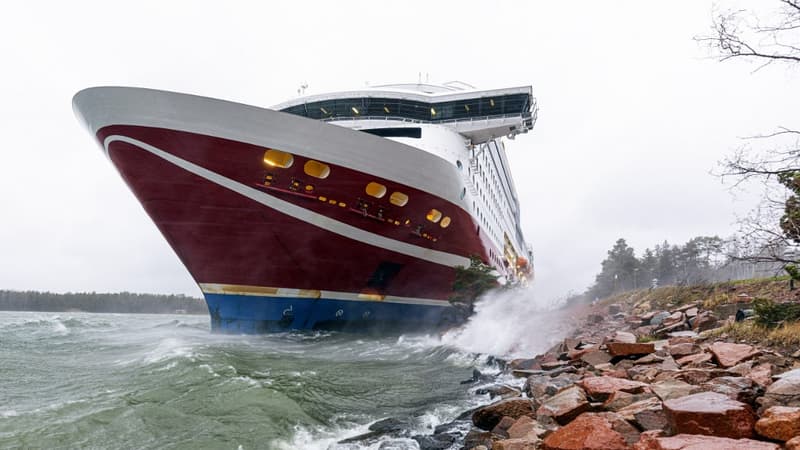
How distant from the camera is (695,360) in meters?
5.50

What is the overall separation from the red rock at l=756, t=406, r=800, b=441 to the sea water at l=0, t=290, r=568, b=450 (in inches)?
136

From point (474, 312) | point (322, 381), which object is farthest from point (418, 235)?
point (322, 381)

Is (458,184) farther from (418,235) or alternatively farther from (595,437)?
(595,437)

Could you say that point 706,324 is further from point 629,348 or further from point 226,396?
point 226,396

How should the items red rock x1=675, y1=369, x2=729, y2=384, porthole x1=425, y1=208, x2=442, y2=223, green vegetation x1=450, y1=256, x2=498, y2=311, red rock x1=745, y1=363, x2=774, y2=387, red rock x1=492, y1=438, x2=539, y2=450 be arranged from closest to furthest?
red rock x1=492, y1=438, x2=539, y2=450 → red rock x1=745, y1=363, x2=774, y2=387 → red rock x1=675, y1=369, x2=729, y2=384 → porthole x1=425, y1=208, x2=442, y2=223 → green vegetation x1=450, y1=256, x2=498, y2=311

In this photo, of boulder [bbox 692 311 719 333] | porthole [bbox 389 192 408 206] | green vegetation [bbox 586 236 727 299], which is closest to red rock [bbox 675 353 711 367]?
boulder [bbox 692 311 719 333]

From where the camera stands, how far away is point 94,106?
12.1 meters

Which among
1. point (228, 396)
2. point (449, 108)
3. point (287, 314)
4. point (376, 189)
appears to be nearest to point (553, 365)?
point (228, 396)

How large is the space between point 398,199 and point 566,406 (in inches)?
427

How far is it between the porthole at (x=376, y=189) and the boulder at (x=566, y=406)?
9939 millimetres

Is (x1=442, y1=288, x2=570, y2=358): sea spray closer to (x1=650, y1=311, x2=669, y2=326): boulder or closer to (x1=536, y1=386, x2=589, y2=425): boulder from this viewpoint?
(x1=650, y1=311, x2=669, y2=326): boulder

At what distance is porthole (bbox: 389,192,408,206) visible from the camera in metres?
14.5

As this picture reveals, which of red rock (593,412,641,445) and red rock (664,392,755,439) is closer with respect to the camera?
red rock (664,392,755,439)

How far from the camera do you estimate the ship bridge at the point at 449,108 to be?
20.7m
